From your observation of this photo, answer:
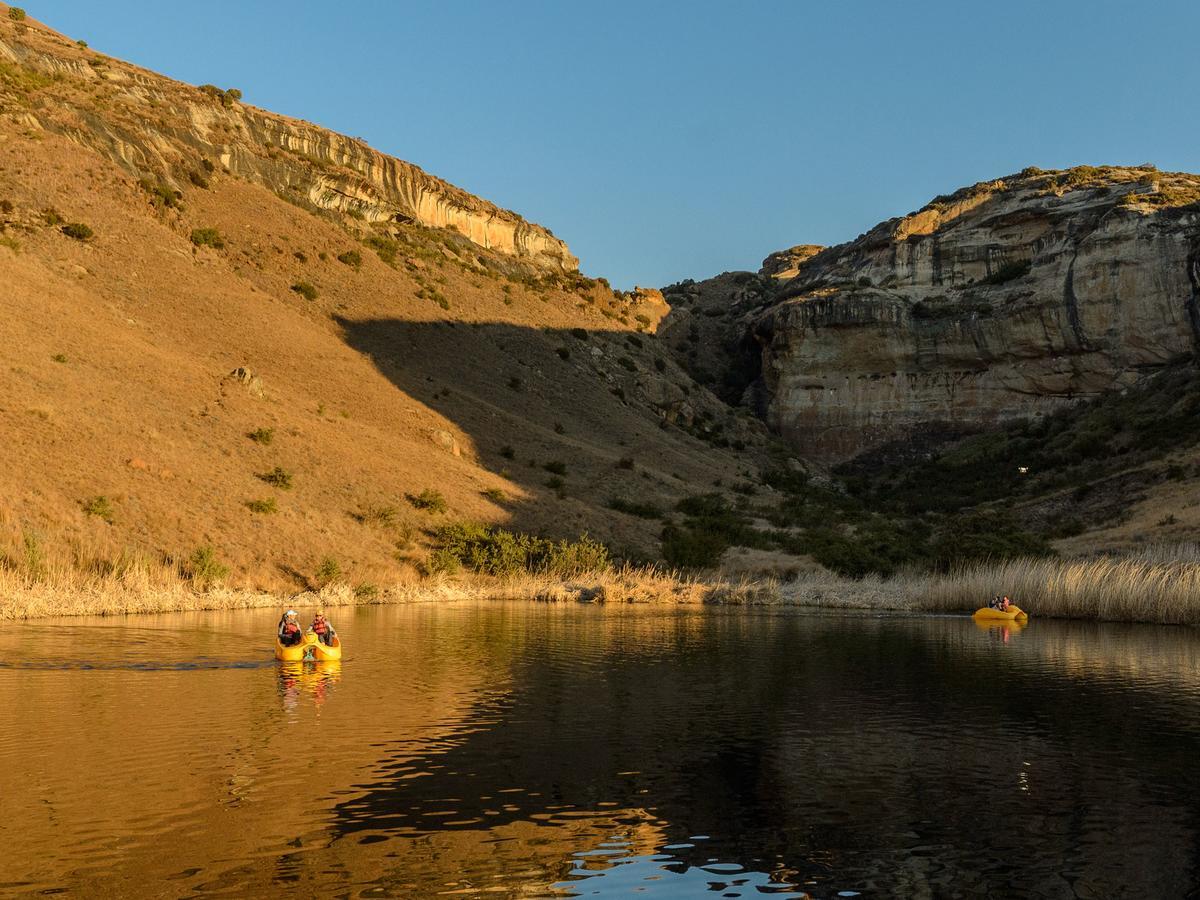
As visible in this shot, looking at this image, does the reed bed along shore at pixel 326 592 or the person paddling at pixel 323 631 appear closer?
the person paddling at pixel 323 631

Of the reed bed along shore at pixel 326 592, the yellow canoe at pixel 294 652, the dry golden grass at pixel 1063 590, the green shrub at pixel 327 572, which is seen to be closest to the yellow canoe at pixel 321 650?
the yellow canoe at pixel 294 652

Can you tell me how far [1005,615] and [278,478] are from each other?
96.2 feet

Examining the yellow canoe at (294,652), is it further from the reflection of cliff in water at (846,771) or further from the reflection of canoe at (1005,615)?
the reflection of canoe at (1005,615)

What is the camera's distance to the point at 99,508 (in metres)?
37.2

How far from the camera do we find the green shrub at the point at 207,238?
70625 millimetres

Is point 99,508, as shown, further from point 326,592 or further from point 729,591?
point 729,591

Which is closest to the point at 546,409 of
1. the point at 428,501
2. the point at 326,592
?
the point at 428,501

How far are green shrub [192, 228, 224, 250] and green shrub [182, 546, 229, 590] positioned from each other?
A: 1562 inches

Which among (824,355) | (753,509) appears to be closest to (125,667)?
(753,509)

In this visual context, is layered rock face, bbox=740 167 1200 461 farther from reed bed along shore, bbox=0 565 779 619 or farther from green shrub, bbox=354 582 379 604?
green shrub, bbox=354 582 379 604

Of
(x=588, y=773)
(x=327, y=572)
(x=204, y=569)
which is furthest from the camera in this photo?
(x=327, y=572)

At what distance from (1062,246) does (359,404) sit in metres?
66.6

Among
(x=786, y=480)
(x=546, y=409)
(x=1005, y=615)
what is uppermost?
(x=546, y=409)

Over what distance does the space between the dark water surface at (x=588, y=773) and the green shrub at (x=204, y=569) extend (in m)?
12.2
